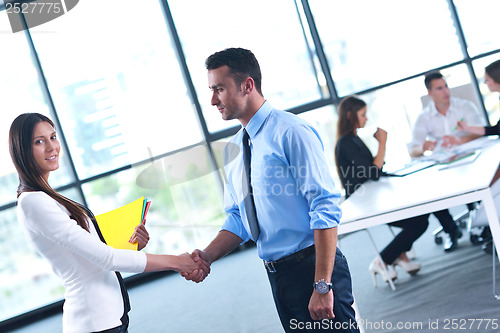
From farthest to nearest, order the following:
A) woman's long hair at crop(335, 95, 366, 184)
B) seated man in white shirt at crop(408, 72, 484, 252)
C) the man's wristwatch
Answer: seated man in white shirt at crop(408, 72, 484, 252) < woman's long hair at crop(335, 95, 366, 184) < the man's wristwatch

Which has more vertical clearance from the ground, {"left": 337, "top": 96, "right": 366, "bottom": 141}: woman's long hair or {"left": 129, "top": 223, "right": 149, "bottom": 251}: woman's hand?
{"left": 337, "top": 96, "right": 366, "bottom": 141}: woman's long hair

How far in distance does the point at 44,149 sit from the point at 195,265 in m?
0.71

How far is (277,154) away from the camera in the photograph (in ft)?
5.22

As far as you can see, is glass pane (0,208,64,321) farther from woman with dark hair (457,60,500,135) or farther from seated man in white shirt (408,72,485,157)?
woman with dark hair (457,60,500,135)

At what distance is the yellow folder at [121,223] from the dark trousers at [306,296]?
586 millimetres

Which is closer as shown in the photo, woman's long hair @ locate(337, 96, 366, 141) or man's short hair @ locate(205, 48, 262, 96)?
man's short hair @ locate(205, 48, 262, 96)

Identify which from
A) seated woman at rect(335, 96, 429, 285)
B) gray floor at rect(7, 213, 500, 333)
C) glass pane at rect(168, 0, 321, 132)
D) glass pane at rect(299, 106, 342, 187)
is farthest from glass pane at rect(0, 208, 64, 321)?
seated woman at rect(335, 96, 429, 285)

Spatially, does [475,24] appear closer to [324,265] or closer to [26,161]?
[324,265]

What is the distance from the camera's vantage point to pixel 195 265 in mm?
2012

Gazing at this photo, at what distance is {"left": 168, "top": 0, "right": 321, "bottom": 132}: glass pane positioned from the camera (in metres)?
6.25

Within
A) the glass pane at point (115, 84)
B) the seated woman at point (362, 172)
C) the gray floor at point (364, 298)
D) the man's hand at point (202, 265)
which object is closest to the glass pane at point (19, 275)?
the gray floor at point (364, 298)

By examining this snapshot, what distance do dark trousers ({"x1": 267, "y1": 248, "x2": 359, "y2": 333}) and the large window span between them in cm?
467

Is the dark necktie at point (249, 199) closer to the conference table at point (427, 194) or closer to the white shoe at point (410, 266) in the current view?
the conference table at point (427, 194)

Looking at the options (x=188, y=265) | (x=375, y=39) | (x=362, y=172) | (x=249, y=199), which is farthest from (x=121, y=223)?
(x=375, y=39)
